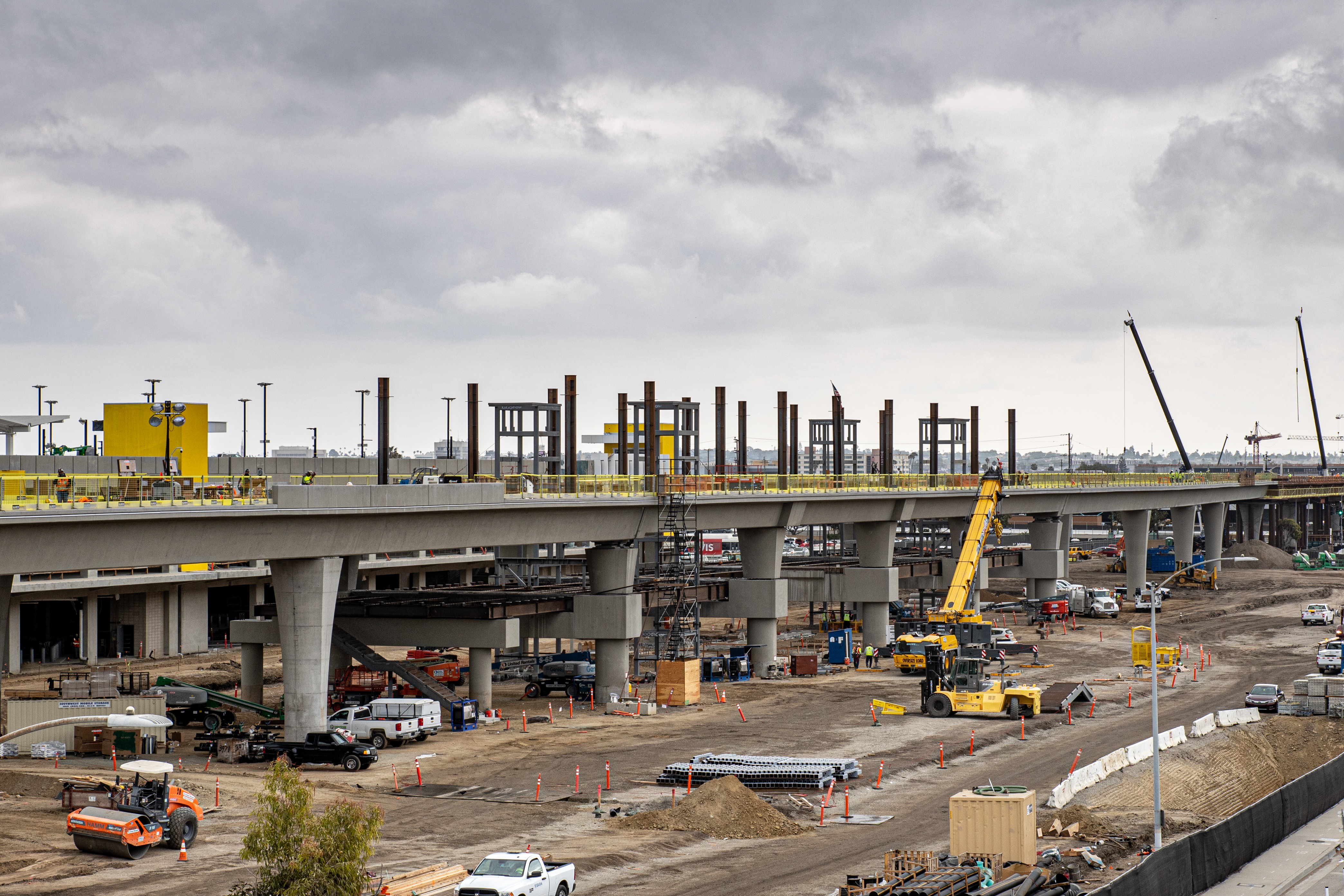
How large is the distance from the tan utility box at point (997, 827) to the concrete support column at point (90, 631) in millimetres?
69502

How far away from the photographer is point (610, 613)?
69.9 metres

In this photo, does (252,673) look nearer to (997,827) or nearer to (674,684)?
(674,684)

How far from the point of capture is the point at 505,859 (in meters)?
33.0

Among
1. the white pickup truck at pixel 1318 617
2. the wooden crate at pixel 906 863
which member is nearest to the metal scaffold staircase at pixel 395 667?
the wooden crate at pixel 906 863

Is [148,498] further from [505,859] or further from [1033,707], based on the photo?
[1033,707]

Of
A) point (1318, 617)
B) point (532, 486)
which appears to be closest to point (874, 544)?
point (532, 486)

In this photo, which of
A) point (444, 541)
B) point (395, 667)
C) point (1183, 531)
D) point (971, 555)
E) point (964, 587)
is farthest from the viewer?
point (1183, 531)

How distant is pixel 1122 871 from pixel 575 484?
3675 cm

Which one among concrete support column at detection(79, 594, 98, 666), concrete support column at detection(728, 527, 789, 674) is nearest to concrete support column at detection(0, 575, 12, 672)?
concrete support column at detection(79, 594, 98, 666)

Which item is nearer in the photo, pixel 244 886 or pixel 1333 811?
pixel 244 886

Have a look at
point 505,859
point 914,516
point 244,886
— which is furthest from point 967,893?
point 914,516

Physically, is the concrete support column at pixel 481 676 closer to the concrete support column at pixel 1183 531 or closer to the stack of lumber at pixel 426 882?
the stack of lumber at pixel 426 882

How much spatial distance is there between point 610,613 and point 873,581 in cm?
2484

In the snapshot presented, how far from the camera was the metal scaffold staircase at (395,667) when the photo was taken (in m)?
63.9
